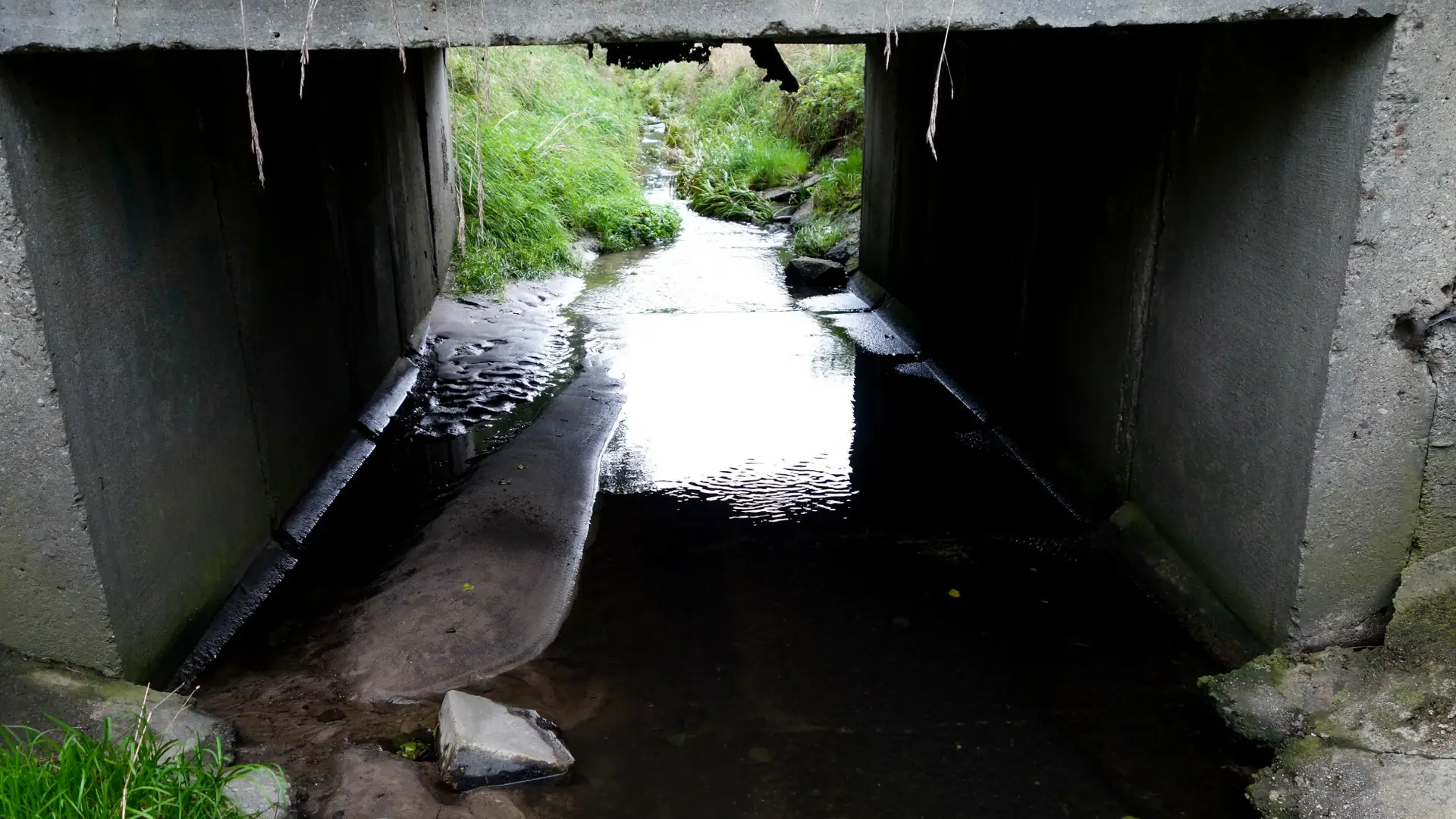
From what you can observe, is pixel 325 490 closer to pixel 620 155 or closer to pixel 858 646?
pixel 858 646

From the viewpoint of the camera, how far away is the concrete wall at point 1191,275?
416 centimetres

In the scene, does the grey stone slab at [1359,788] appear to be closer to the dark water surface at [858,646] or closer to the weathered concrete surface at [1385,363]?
the dark water surface at [858,646]

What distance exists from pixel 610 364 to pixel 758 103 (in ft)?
49.2

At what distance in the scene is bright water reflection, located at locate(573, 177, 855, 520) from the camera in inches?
277

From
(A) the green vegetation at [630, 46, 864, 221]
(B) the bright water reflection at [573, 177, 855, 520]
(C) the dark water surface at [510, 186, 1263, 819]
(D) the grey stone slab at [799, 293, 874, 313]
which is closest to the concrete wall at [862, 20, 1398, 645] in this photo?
(C) the dark water surface at [510, 186, 1263, 819]

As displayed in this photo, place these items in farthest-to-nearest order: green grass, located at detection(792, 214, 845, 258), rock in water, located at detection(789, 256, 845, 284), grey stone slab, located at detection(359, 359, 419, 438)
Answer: green grass, located at detection(792, 214, 845, 258)
rock in water, located at detection(789, 256, 845, 284)
grey stone slab, located at detection(359, 359, 419, 438)

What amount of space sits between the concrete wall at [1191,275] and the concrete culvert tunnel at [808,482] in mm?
25

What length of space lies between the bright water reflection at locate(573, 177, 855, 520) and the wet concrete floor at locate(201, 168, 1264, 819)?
5 cm

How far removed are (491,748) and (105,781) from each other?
1269 millimetres


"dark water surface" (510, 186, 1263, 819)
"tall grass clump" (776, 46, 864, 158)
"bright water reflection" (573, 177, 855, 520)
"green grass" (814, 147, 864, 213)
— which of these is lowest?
"dark water surface" (510, 186, 1263, 819)

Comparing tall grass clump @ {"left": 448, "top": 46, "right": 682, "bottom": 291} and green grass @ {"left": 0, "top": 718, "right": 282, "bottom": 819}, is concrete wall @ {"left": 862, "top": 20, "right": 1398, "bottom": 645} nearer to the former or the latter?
green grass @ {"left": 0, "top": 718, "right": 282, "bottom": 819}

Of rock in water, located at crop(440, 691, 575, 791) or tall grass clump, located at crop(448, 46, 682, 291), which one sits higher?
tall grass clump, located at crop(448, 46, 682, 291)

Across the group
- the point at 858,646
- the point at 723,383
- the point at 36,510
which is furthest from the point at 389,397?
the point at 858,646

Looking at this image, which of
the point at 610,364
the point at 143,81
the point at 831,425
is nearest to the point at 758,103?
the point at 610,364
